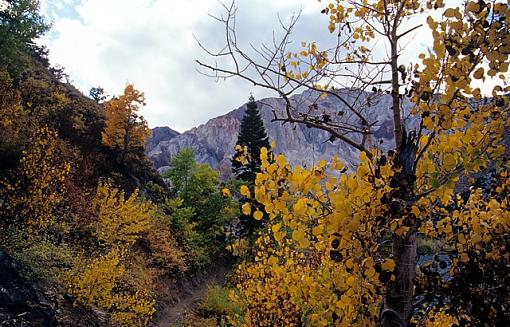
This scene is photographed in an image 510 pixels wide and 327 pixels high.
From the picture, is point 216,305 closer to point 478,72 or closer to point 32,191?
point 32,191

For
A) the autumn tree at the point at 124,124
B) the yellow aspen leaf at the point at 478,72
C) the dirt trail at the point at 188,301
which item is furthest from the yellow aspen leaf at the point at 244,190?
the autumn tree at the point at 124,124

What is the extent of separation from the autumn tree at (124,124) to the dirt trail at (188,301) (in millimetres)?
9377

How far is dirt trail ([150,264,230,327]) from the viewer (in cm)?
1564

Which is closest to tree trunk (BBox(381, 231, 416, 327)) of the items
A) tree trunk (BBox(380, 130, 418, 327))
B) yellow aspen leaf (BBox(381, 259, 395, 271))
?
tree trunk (BBox(380, 130, 418, 327))

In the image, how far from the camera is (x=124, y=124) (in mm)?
22922

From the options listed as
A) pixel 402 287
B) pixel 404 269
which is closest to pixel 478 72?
pixel 404 269

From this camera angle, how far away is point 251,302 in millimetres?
6574

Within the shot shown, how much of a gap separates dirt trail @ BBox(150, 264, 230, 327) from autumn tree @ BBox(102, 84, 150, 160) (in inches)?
369

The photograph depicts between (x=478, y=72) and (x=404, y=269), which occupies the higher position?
(x=478, y=72)

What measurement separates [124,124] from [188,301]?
1121 centimetres

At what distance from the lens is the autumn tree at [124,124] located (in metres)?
22.5

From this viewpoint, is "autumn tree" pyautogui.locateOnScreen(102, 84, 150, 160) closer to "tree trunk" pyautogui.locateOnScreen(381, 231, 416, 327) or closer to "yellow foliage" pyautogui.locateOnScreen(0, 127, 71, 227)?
"yellow foliage" pyautogui.locateOnScreen(0, 127, 71, 227)

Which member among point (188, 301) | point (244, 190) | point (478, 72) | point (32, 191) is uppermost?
point (478, 72)

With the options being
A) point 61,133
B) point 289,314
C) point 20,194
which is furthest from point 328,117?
point 61,133
